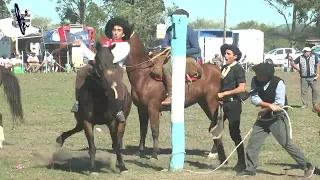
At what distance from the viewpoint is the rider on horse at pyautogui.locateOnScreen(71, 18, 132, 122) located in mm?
9641

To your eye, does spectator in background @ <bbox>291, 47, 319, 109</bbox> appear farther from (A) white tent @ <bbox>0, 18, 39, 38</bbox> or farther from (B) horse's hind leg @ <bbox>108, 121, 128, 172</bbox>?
(A) white tent @ <bbox>0, 18, 39, 38</bbox>

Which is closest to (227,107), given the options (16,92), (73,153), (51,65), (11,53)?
(73,153)

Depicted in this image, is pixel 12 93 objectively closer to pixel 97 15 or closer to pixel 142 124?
pixel 142 124

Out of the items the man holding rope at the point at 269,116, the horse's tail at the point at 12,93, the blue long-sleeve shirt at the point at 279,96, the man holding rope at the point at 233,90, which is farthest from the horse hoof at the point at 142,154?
the blue long-sleeve shirt at the point at 279,96

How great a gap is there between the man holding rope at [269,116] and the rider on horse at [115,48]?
6.35 ft

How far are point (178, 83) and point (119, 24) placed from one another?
1522mm

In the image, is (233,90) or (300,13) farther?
(300,13)

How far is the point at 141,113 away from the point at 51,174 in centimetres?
266

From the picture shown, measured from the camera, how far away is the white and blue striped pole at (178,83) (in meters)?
9.95

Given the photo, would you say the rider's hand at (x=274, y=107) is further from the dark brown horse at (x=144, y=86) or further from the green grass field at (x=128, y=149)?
the dark brown horse at (x=144, y=86)

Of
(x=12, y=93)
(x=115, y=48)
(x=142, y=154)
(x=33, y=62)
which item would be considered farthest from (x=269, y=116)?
(x=33, y=62)

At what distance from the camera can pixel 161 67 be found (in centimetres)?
1147

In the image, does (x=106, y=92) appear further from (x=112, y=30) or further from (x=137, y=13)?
(x=137, y=13)

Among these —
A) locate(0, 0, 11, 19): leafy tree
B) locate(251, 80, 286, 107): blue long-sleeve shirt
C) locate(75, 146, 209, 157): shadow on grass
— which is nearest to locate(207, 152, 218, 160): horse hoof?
locate(75, 146, 209, 157): shadow on grass
